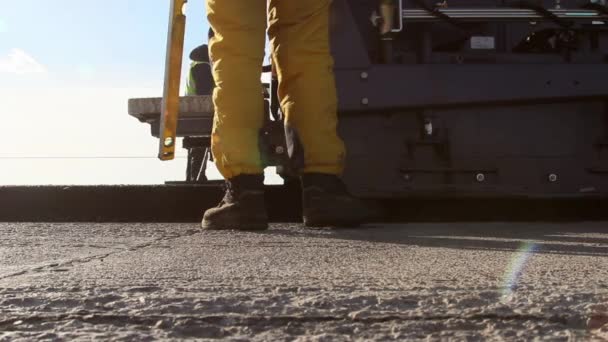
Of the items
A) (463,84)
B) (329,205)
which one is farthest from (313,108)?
(463,84)

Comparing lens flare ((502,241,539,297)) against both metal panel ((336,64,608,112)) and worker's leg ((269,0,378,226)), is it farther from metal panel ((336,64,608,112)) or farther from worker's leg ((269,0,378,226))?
metal panel ((336,64,608,112))

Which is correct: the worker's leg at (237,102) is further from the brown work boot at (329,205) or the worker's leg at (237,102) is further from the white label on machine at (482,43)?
the white label on machine at (482,43)

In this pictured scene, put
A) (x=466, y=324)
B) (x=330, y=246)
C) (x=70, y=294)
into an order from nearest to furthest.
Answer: (x=466, y=324) < (x=70, y=294) < (x=330, y=246)

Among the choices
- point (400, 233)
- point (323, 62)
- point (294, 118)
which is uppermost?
point (323, 62)

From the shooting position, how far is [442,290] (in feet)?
4.16

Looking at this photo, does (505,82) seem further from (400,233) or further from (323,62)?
(400,233)

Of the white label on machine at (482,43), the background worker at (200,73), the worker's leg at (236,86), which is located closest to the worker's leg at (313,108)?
the worker's leg at (236,86)

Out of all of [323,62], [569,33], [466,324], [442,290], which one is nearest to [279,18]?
[323,62]

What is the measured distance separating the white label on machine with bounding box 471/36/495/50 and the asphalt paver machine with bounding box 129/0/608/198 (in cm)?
7

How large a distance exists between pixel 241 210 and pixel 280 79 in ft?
1.84

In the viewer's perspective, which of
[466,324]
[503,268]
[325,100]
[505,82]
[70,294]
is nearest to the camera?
[466,324]

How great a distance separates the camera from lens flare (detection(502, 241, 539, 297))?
130 centimetres

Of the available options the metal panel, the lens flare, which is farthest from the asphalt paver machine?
the lens flare

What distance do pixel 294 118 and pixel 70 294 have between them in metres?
1.96
